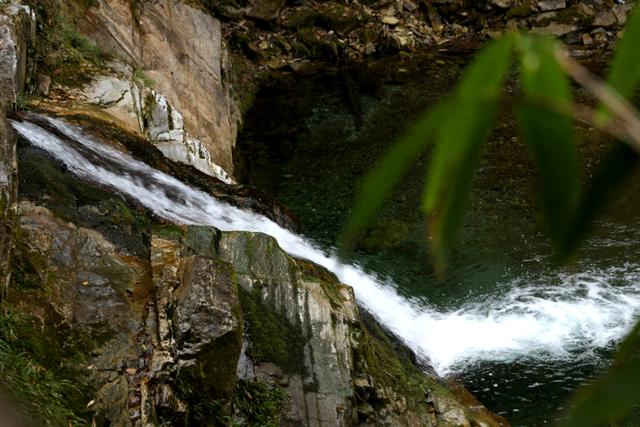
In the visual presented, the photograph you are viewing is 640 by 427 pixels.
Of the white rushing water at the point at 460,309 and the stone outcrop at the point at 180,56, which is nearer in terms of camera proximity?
the white rushing water at the point at 460,309

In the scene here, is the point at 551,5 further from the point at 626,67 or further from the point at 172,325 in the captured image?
the point at 626,67

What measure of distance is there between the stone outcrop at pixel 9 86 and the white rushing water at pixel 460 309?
56cm

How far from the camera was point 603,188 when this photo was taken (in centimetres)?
70

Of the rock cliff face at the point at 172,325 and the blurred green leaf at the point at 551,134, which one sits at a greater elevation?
the rock cliff face at the point at 172,325

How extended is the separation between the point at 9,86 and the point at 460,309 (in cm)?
530

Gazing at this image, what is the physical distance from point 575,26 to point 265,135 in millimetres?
10749

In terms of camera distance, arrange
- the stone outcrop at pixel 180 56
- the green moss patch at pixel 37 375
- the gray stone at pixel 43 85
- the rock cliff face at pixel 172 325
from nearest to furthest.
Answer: the green moss patch at pixel 37 375
the rock cliff face at pixel 172 325
the gray stone at pixel 43 85
the stone outcrop at pixel 180 56

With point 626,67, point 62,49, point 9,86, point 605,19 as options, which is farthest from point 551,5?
point 626,67

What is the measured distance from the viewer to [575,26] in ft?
64.3

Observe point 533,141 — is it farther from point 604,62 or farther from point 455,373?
point 604,62

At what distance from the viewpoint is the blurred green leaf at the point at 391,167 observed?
0.67 m

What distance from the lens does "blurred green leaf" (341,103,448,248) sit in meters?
0.67

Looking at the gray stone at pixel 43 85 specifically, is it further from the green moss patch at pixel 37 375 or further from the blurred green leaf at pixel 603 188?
the blurred green leaf at pixel 603 188

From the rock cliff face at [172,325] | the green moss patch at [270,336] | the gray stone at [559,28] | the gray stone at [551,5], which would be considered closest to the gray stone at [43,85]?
the rock cliff face at [172,325]
